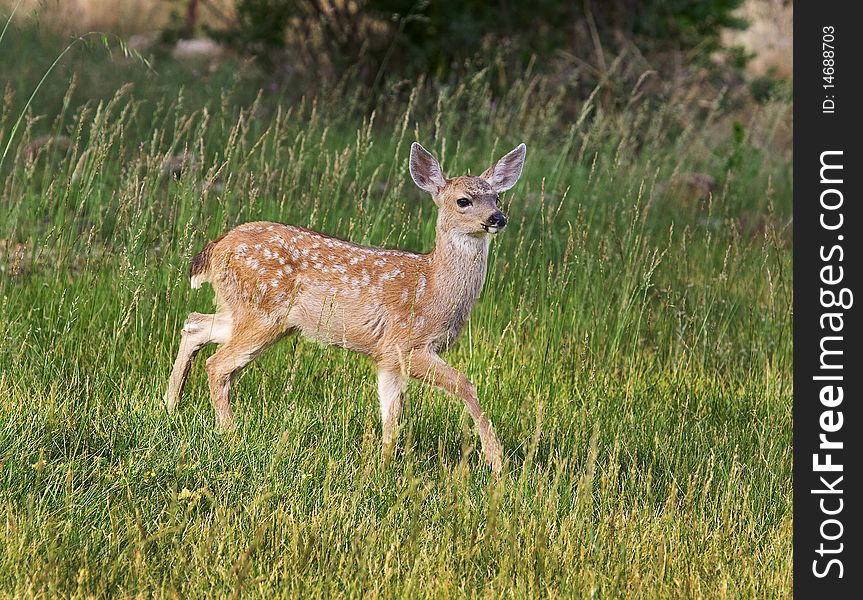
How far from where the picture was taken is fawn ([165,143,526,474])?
186 inches

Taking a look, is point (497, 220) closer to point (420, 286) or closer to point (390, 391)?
point (420, 286)

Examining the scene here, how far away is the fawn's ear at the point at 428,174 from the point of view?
494 cm

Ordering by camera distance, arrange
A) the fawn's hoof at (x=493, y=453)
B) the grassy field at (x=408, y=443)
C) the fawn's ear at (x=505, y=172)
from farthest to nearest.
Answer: the fawn's ear at (x=505, y=172) < the fawn's hoof at (x=493, y=453) < the grassy field at (x=408, y=443)

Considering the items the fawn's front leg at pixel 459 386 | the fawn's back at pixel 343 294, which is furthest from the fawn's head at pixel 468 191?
the fawn's front leg at pixel 459 386

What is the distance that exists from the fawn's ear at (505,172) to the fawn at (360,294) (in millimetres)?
190

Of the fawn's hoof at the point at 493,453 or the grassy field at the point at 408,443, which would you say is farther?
the fawn's hoof at the point at 493,453

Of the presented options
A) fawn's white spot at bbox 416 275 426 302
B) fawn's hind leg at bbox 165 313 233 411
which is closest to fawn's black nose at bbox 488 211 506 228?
fawn's white spot at bbox 416 275 426 302

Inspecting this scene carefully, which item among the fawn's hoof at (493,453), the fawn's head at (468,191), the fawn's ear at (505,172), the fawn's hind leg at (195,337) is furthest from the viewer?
the fawn's ear at (505,172)

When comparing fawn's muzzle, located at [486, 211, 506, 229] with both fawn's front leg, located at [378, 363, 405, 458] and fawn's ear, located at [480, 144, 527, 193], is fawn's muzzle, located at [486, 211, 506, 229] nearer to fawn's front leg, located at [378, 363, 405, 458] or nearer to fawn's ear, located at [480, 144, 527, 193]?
fawn's ear, located at [480, 144, 527, 193]

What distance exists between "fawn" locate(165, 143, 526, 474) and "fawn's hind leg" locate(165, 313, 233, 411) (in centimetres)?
2

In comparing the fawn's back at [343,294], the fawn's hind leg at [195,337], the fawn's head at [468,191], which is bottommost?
the fawn's hind leg at [195,337]

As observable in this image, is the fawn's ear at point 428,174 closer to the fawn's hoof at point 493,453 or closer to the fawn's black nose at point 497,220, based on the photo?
the fawn's black nose at point 497,220

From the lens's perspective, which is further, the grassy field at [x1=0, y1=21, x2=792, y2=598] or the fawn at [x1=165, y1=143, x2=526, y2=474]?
the fawn at [x1=165, y1=143, x2=526, y2=474]
